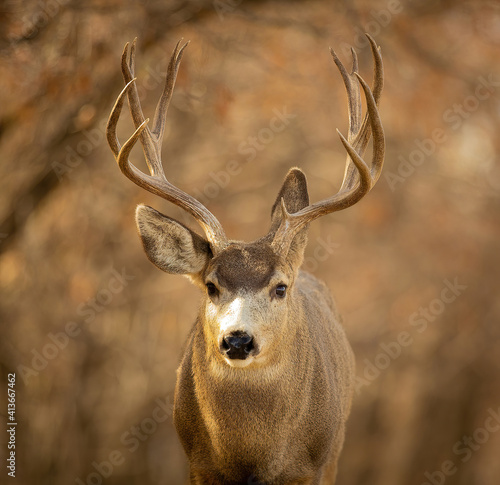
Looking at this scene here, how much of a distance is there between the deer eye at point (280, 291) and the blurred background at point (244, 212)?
5.12 meters

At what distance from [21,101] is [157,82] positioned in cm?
241

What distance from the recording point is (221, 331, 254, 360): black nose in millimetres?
5914

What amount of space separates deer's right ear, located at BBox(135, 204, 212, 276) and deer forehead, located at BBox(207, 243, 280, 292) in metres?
0.16

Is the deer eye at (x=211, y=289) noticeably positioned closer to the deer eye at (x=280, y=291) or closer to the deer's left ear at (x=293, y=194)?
the deer eye at (x=280, y=291)

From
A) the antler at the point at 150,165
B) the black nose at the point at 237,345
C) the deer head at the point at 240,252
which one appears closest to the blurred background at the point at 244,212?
the antler at the point at 150,165

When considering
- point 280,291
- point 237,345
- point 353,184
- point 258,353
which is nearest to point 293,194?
point 353,184

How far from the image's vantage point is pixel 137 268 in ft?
Answer: 52.2

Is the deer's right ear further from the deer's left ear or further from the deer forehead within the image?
the deer's left ear

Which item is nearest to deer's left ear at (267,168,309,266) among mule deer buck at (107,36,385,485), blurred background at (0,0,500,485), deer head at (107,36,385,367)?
deer head at (107,36,385,367)

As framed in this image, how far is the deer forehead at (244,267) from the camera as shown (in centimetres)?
632

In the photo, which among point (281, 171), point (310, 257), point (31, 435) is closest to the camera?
point (31, 435)

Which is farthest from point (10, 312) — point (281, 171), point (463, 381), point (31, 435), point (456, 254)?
point (463, 381)

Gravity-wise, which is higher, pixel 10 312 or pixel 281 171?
pixel 281 171

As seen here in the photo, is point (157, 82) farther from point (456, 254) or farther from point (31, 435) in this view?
point (456, 254)
